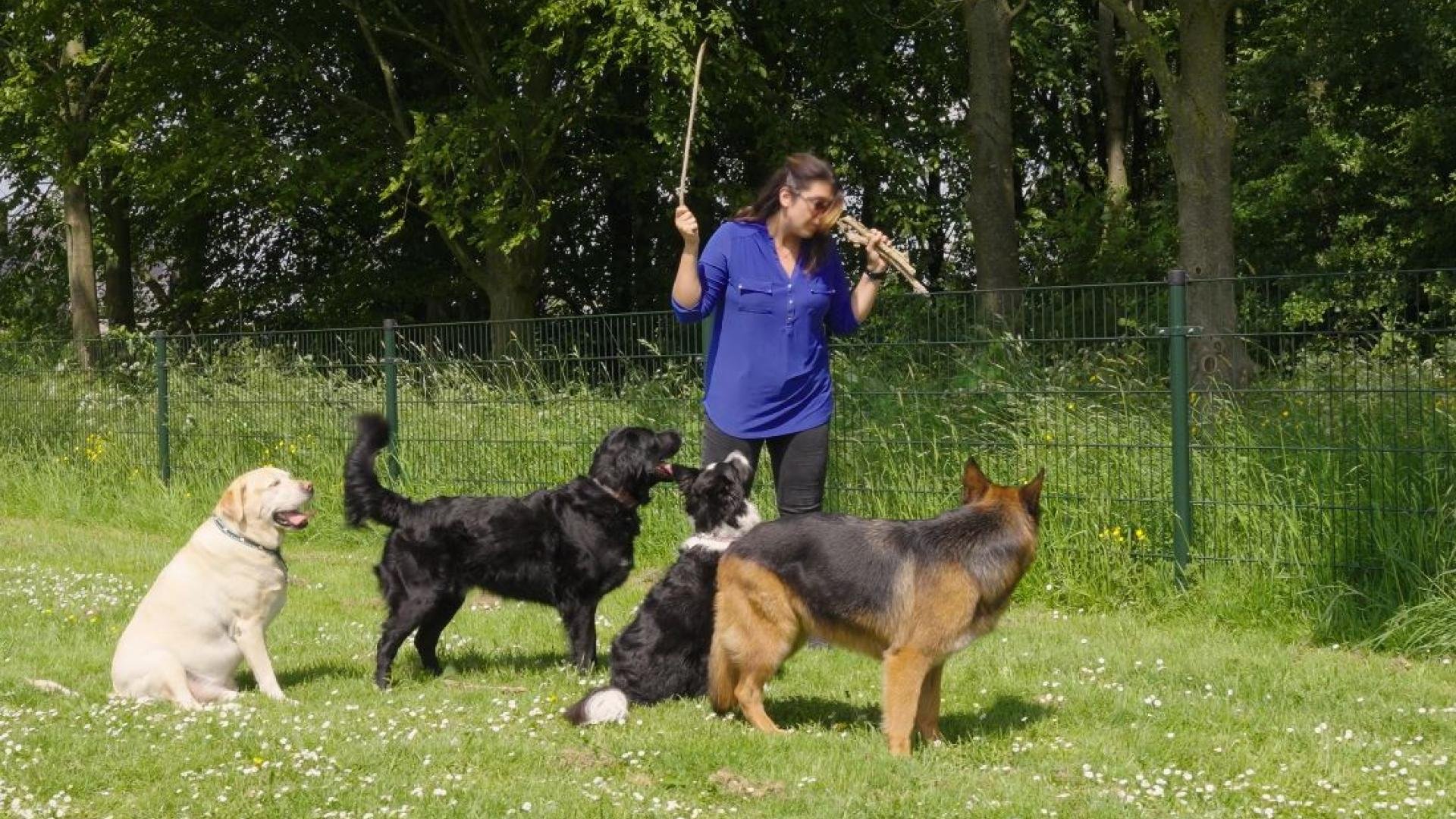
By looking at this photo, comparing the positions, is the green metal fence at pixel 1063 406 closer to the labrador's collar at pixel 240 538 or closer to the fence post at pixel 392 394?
the fence post at pixel 392 394

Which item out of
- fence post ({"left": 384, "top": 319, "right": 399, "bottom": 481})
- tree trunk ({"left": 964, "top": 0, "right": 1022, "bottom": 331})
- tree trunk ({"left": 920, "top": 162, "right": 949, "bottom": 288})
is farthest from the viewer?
tree trunk ({"left": 920, "top": 162, "right": 949, "bottom": 288})

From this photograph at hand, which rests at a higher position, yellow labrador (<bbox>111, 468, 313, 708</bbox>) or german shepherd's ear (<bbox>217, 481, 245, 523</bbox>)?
german shepherd's ear (<bbox>217, 481, 245, 523</bbox>)

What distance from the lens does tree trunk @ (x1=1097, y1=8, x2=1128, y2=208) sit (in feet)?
81.2

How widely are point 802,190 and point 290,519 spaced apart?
8.95 feet

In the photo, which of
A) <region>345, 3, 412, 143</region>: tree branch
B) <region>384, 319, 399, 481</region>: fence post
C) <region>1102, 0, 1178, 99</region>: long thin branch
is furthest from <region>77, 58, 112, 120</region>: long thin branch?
<region>1102, 0, 1178, 99</region>: long thin branch

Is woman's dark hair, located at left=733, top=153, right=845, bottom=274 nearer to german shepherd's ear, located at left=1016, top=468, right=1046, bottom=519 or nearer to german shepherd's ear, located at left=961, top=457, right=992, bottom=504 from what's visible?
german shepherd's ear, located at left=961, top=457, right=992, bottom=504

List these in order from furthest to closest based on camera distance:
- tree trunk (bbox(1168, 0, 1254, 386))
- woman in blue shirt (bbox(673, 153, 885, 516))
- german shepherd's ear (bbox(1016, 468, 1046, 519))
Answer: tree trunk (bbox(1168, 0, 1254, 386)), woman in blue shirt (bbox(673, 153, 885, 516)), german shepherd's ear (bbox(1016, 468, 1046, 519))

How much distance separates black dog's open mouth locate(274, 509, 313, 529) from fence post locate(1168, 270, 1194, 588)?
4.56m

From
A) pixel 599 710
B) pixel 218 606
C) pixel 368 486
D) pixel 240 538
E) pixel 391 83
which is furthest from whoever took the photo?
pixel 391 83

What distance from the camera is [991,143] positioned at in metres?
16.2

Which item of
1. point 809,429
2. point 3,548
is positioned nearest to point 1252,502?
point 809,429

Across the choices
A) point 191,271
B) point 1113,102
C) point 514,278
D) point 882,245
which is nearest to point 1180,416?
point 882,245

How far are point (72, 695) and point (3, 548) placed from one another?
5.72 m

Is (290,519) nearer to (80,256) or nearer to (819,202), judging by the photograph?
(819,202)
